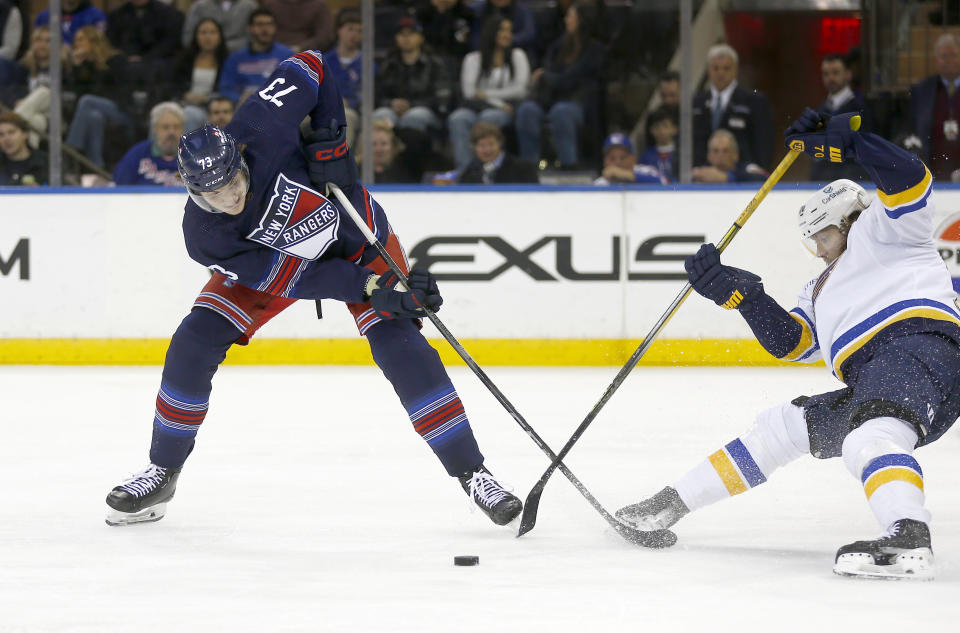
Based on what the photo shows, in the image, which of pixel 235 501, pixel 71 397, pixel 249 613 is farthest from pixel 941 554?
pixel 71 397

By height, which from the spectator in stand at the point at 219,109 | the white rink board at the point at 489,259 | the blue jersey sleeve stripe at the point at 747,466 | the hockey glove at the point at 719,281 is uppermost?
the hockey glove at the point at 719,281

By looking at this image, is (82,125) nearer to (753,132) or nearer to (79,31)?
(79,31)

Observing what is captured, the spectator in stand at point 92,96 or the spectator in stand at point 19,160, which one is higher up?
the spectator in stand at point 92,96

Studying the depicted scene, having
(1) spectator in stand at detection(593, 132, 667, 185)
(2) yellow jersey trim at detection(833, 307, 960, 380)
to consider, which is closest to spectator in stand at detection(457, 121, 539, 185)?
(1) spectator in stand at detection(593, 132, 667, 185)

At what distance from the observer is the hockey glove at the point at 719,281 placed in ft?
9.66

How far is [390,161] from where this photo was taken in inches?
262

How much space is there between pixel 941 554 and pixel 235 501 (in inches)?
68.5

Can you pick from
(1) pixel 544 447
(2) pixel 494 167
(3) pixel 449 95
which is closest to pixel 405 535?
(1) pixel 544 447

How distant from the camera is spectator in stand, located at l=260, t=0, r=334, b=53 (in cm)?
692

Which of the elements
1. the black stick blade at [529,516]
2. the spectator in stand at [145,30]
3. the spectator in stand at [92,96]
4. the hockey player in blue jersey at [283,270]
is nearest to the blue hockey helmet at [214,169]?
the hockey player in blue jersey at [283,270]

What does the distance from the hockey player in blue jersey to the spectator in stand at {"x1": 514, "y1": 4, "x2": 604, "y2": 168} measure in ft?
11.0

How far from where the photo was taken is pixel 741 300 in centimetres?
297

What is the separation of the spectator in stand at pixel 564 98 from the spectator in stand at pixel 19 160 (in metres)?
2.34

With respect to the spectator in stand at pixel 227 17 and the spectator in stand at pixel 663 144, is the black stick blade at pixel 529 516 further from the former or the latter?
the spectator in stand at pixel 227 17
